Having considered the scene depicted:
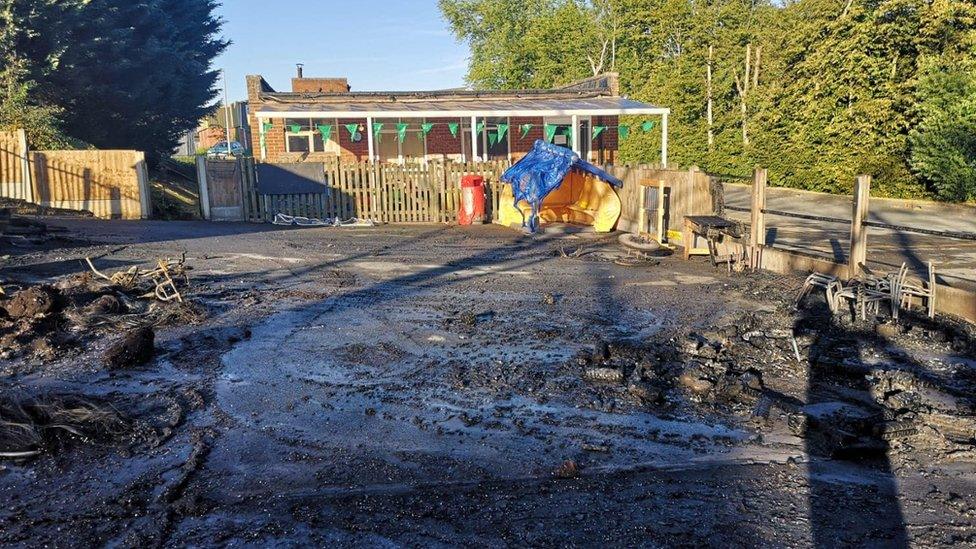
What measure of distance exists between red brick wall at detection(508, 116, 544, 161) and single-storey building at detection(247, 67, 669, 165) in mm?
38

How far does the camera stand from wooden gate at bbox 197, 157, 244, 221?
62.3 feet

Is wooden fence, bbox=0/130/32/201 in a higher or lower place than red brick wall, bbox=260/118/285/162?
lower

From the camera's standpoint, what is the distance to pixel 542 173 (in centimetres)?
1662

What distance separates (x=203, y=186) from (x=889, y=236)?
15.9 metres

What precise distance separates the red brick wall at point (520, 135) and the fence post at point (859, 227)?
62.4ft

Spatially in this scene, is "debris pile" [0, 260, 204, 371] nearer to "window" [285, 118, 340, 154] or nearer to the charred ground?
the charred ground

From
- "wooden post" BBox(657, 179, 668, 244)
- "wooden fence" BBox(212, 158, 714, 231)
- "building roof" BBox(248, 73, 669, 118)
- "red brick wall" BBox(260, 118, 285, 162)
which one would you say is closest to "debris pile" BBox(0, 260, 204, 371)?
"wooden post" BBox(657, 179, 668, 244)

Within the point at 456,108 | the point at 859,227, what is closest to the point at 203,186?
the point at 456,108

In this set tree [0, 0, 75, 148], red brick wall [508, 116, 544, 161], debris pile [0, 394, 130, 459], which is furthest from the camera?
red brick wall [508, 116, 544, 161]

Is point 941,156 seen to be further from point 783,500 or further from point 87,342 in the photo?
point 87,342

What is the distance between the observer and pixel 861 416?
547cm

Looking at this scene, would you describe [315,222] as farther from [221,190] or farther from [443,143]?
[443,143]

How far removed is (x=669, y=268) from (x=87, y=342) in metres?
8.35

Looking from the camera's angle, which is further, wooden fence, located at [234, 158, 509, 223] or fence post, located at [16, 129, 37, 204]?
wooden fence, located at [234, 158, 509, 223]
